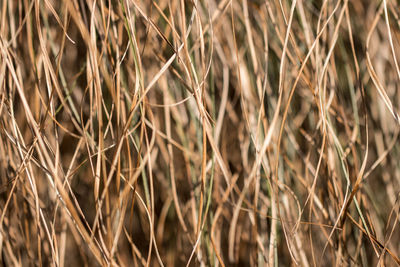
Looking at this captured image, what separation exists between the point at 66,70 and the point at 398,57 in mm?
466

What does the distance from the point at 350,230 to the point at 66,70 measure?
0.46 m

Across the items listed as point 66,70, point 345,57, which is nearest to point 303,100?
point 345,57

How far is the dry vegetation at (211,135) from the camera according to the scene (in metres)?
0.47

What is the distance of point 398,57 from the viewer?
50 cm

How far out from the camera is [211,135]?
1.52ft

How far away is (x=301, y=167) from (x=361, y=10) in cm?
23

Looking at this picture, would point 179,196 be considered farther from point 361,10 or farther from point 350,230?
point 361,10

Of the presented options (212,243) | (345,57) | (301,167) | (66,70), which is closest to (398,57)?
(345,57)

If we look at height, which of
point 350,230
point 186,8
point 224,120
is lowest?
point 350,230

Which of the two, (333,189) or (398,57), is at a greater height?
(398,57)

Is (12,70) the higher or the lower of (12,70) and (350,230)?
the higher

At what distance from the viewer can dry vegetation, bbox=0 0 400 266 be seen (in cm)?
47

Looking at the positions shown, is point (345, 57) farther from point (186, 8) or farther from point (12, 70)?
point (12, 70)

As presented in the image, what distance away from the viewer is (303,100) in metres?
0.51
